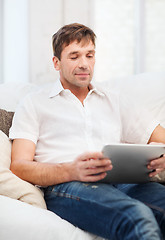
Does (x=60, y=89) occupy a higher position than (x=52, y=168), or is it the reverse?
(x=60, y=89)

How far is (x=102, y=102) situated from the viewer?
1.53 meters

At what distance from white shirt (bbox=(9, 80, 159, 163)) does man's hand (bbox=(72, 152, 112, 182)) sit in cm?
19

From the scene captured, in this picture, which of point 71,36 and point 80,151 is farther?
point 71,36

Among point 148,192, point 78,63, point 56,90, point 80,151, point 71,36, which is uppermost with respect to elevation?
point 71,36

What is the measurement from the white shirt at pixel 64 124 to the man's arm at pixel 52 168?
0.06 meters

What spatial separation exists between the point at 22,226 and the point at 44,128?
50 cm

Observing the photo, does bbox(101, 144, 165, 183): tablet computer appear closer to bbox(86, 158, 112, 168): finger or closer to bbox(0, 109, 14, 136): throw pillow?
bbox(86, 158, 112, 168): finger

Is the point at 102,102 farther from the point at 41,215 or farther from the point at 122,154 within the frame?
the point at 41,215

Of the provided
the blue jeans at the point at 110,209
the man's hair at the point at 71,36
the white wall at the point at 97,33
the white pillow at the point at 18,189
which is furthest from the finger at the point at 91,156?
the white wall at the point at 97,33

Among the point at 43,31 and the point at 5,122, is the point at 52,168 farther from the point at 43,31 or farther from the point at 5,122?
the point at 43,31

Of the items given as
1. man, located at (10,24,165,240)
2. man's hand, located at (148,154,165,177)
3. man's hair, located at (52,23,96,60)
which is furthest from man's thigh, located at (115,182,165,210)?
man's hair, located at (52,23,96,60)

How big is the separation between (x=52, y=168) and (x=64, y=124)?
0.24 m

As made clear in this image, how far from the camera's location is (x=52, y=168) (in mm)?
1234

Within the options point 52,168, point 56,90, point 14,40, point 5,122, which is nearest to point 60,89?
point 56,90
